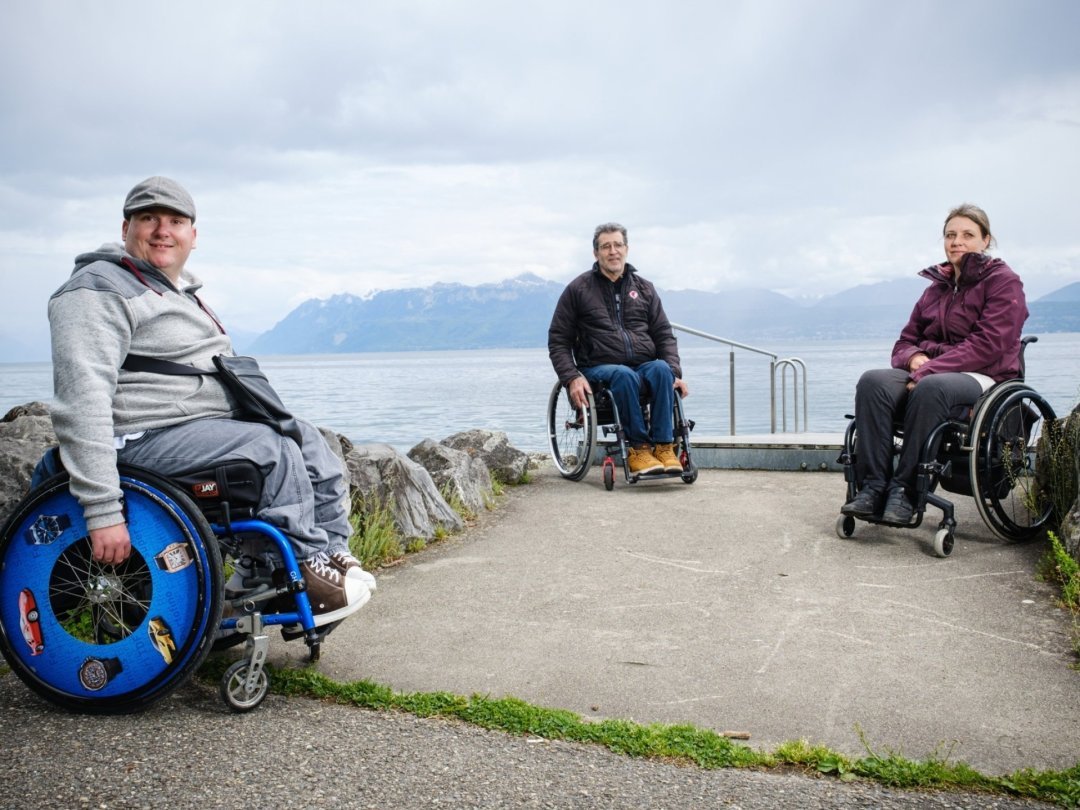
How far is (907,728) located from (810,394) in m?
20.5

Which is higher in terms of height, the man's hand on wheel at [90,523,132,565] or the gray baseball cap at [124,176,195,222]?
the gray baseball cap at [124,176,195,222]

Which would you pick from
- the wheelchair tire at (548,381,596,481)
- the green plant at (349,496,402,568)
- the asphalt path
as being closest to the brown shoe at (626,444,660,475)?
the wheelchair tire at (548,381,596,481)

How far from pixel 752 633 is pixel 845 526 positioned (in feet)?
4.87

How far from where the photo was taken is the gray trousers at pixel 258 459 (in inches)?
98.0

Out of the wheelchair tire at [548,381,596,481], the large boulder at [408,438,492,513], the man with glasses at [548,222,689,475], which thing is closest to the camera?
the large boulder at [408,438,492,513]

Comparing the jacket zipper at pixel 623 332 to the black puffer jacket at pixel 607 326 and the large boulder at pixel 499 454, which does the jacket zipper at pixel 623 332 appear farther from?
the large boulder at pixel 499 454

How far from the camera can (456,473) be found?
5.30 metres

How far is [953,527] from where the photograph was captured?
418 centimetres

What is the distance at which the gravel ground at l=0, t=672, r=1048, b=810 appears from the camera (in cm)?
199

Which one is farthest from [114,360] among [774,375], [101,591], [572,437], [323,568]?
[774,375]

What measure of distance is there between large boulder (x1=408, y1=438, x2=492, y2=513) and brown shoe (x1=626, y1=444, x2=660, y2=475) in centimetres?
86

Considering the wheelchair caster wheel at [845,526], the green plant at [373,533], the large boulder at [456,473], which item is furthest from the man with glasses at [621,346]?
the green plant at [373,533]

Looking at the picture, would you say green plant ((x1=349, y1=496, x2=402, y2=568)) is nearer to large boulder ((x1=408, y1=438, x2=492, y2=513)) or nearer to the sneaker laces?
large boulder ((x1=408, y1=438, x2=492, y2=513))

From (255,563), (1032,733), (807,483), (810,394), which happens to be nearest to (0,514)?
(255,563)
